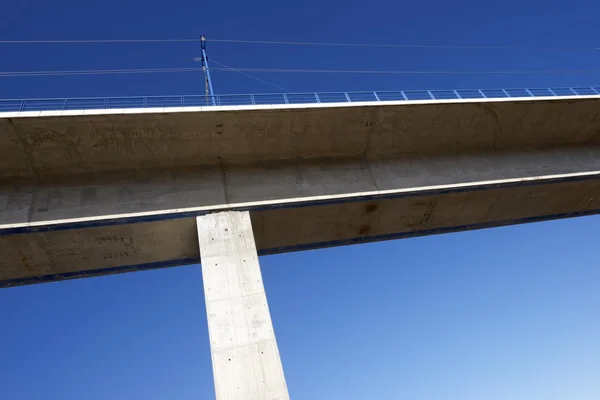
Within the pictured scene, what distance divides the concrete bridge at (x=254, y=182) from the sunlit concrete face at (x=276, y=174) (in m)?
0.03

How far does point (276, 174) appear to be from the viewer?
380 inches

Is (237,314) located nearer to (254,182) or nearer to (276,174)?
(254,182)

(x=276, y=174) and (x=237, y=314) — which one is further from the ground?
(x=276, y=174)

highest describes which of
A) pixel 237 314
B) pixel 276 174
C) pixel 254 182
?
pixel 276 174

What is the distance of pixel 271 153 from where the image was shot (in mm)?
9711

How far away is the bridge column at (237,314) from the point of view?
6746 mm

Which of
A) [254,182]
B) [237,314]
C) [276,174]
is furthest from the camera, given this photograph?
[276,174]

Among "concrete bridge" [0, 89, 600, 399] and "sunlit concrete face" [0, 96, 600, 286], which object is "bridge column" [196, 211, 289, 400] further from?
"sunlit concrete face" [0, 96, 600, 286]

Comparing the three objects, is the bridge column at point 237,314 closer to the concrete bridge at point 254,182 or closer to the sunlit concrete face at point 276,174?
the concrete bridge at point 254,182

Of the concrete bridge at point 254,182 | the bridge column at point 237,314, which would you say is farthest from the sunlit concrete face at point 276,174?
the bridge column at point 237,314

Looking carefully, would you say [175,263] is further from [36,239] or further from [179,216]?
[36,239]

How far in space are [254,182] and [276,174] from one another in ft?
1.72

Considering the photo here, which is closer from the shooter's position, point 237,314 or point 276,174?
point 237,314

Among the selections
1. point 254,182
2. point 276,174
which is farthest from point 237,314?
point 276,174
